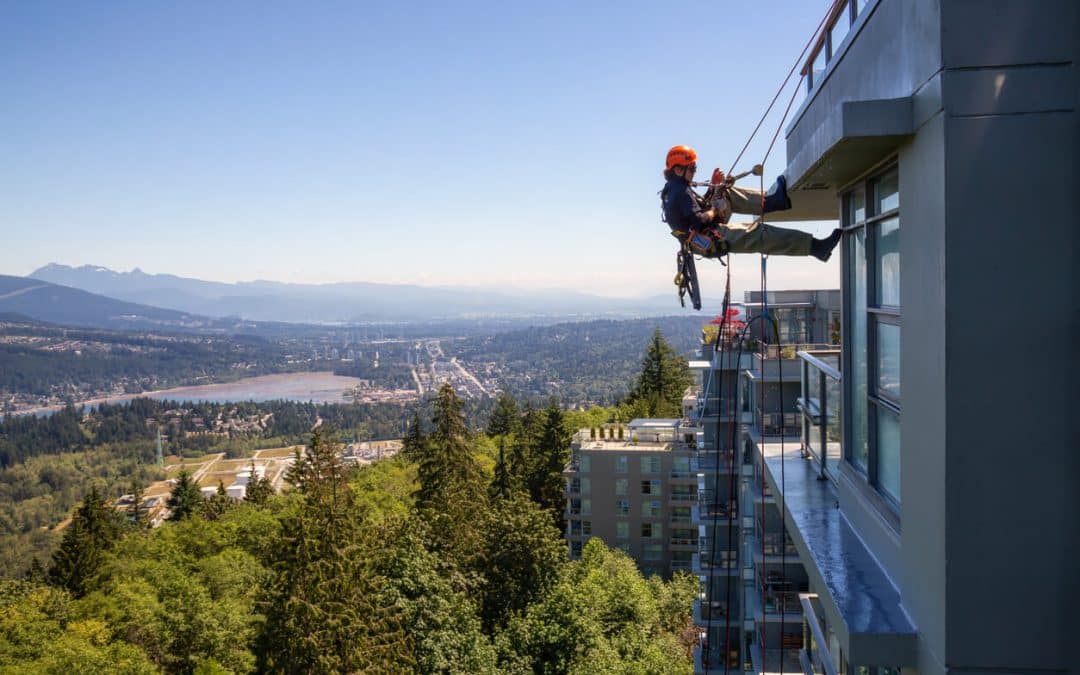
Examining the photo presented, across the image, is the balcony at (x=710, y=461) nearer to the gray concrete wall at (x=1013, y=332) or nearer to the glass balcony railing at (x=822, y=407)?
the glass balcony railing at (x=822, y=407)

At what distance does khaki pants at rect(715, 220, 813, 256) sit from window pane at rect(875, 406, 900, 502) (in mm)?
1625

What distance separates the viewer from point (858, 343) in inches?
214

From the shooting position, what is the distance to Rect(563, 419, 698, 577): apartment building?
35188 millimetres

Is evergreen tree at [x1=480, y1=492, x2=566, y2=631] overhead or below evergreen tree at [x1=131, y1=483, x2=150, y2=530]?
overhead

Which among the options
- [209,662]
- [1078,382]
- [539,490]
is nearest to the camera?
[1078,382]

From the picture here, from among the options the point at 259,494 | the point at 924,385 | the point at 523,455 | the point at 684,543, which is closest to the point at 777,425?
the point at 924,385

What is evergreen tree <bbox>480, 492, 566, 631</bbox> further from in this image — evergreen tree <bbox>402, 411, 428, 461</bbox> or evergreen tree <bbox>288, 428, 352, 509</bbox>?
evergreen tree <bbox>402, 411, 428, 461</bbox>

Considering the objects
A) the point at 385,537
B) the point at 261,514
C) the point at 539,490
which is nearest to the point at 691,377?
the point at 539,490

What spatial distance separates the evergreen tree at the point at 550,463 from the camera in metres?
41.0

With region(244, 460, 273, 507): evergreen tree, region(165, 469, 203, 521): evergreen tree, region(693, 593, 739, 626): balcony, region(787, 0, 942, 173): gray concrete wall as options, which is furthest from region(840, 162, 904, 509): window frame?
region(165, 469, 203, 521): evergreen tree

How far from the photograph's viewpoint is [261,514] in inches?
1428

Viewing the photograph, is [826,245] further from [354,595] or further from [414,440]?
[414,440]

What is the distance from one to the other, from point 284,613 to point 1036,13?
1876 centimetres

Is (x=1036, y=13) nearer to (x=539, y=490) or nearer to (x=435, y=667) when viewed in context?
(x=435, y=667)
